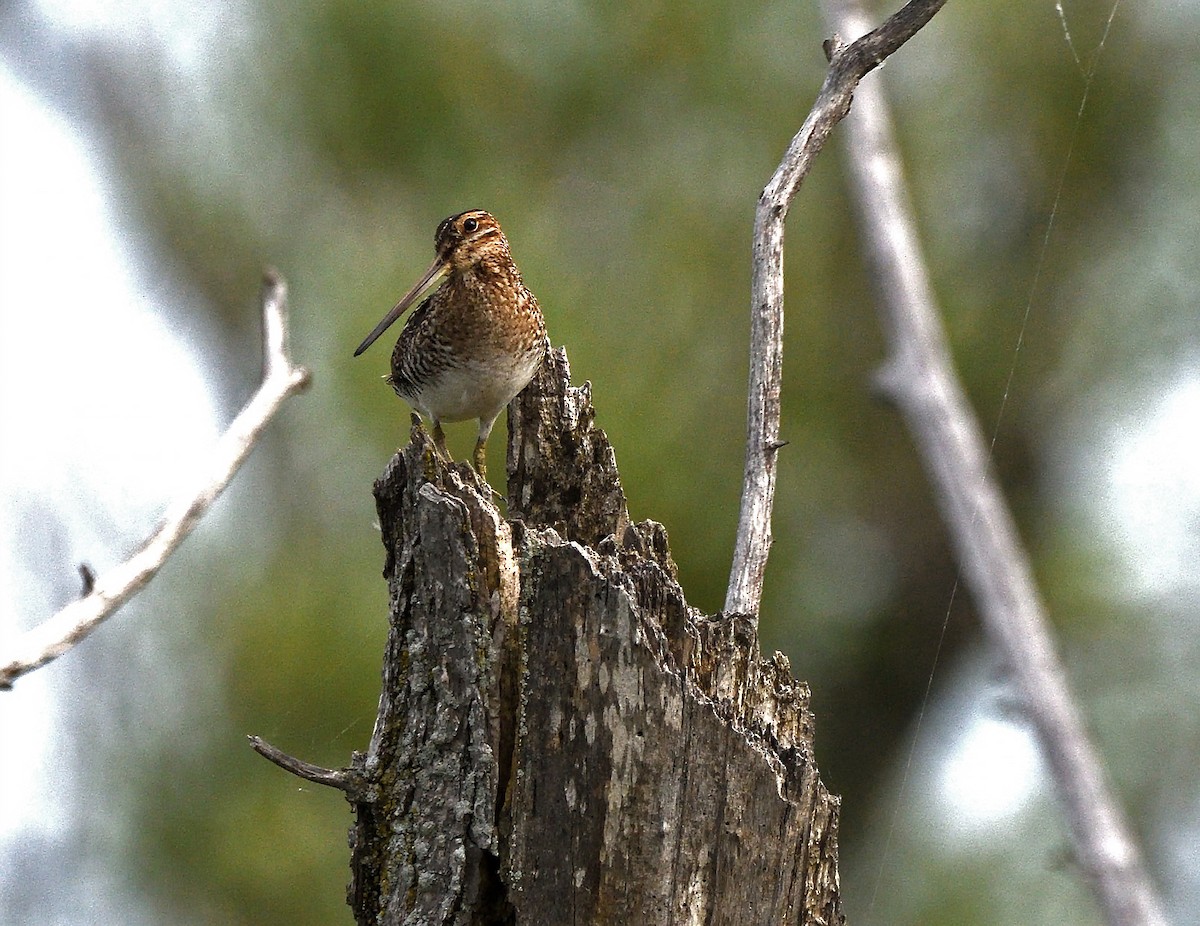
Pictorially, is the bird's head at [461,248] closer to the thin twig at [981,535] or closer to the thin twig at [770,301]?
the thin twig at [770,301]

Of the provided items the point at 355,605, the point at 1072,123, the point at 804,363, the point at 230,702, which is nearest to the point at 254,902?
the point at 230,702

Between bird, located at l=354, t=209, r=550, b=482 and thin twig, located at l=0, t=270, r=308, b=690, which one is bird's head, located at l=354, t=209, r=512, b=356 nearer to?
bird, located at l=354, t=209, r=550, b=482

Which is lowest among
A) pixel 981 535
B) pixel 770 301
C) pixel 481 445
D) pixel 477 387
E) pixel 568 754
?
pixel 981 535

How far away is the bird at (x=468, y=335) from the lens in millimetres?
3756

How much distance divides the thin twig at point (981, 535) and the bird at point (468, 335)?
79.1 inches

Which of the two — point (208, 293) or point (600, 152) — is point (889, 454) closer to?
point (600, 152)

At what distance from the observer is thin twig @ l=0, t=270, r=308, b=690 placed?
1.70 m

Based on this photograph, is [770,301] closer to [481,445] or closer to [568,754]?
[568,754]

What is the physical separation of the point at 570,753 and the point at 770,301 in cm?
99

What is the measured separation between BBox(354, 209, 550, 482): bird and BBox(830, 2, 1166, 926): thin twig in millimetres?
2010

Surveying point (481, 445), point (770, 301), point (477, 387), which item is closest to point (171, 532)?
point (770, 301)

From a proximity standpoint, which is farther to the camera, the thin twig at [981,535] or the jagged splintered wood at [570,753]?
the jagged splintered wood at [570,753]

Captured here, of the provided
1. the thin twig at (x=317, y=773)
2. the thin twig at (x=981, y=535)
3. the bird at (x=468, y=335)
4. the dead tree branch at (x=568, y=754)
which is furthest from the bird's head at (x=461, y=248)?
the thin twig at (x=981, y=535)

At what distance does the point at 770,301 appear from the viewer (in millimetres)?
2680
